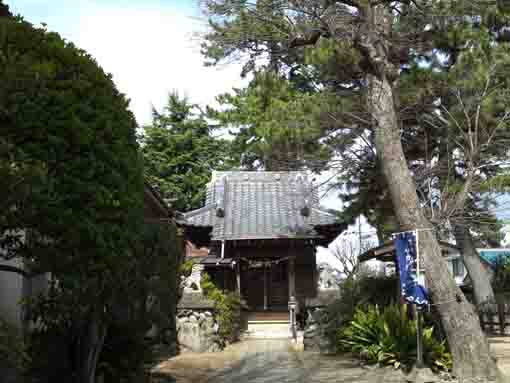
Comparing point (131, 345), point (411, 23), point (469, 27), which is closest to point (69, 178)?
point (131, 345)

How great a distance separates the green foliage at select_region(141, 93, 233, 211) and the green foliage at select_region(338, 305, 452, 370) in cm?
1735

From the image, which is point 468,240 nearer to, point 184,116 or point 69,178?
point 69,178

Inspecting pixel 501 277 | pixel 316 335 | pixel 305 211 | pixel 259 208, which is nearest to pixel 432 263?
pixel 316 335

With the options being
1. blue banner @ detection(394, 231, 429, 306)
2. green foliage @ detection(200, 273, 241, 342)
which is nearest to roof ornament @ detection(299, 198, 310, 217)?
Answer: green foliage @ detection(200, 273, 241, 342)

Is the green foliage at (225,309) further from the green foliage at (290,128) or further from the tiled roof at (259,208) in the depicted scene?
the green foliage at (290,128)

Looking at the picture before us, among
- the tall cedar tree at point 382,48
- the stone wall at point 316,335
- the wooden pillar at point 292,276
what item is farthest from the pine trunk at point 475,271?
the tall cedar tree at point 382,48

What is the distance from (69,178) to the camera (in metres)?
4.94

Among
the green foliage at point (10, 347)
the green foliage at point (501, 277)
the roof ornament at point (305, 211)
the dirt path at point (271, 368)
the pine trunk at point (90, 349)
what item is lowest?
the dirt path at point (271, 368)

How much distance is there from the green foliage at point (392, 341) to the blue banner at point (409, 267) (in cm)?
119

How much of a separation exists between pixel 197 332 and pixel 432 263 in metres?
7.51

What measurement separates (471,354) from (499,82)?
5.93 m

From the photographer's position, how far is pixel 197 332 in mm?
14992

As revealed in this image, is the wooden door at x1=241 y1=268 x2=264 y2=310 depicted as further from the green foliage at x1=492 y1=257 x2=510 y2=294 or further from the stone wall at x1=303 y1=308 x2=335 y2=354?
the green foliage at x1=492 y1=257 x2=510 y2=294

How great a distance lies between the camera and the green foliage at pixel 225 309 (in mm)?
16016
